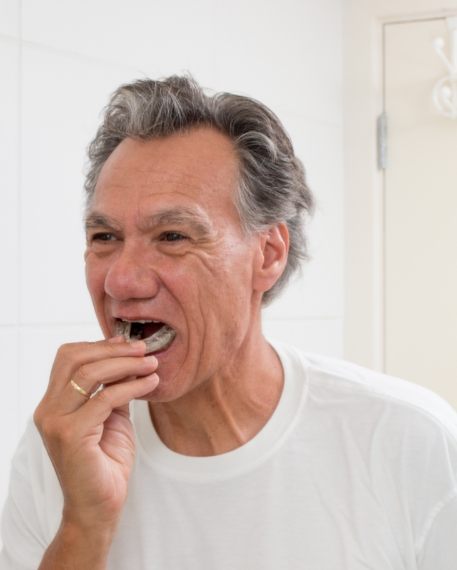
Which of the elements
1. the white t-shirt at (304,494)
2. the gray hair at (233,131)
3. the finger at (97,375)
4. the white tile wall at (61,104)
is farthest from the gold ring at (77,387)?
the white tile wall at (61,104)

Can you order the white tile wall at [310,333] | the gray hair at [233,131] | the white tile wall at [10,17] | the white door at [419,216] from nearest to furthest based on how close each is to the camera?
the gray hair at [233,131] → the white tile wall at [10,17] → the white tile wall at [310,333] → the white door at [419,216]

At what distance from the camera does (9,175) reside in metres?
1.77

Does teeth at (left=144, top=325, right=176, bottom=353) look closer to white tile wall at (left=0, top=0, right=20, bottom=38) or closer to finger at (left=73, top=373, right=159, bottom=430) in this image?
finger at (left=73, top=373, right=159, bottom=430)

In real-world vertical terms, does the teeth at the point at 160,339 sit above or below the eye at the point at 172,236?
below

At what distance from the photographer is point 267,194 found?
4.69 ft

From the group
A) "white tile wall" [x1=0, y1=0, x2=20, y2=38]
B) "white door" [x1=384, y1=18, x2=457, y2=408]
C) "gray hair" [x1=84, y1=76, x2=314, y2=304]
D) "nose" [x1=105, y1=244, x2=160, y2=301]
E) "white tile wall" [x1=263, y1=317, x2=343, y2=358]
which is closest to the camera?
"nose" [x1=105, y1=244, x2=160, y2=301]

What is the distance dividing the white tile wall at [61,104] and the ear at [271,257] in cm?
56

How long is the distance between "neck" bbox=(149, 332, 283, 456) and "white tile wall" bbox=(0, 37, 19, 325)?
465 mm

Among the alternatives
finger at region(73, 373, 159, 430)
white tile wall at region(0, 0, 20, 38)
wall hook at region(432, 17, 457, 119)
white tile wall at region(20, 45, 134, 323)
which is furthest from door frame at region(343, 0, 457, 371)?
finger at region(73, 373, 159, 430)

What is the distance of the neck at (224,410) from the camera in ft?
4.68

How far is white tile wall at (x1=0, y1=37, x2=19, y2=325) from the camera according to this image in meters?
1.76

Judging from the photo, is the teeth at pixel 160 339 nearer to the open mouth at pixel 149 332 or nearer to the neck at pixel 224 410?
the open mouth at pixel 149 332

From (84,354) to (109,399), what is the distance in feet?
0.22

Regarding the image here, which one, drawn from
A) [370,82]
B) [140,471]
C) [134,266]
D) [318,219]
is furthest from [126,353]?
[370,82]
